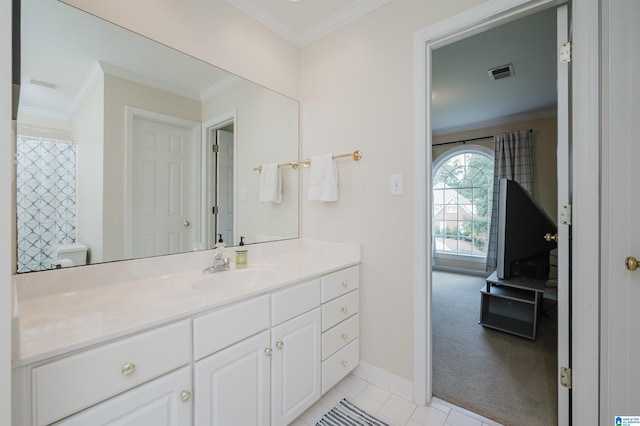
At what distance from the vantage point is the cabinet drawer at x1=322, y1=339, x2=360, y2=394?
1.51 metres

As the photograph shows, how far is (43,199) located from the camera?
108 cm

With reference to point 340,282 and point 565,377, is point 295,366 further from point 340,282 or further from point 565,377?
point 565,377

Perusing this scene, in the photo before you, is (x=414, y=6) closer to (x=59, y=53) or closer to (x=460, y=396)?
(x=59, y=53)

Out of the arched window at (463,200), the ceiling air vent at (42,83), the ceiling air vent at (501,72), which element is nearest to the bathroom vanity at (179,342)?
the ceiling air vent at (42,83)

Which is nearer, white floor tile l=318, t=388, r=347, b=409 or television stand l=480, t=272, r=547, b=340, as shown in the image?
white floor tile l=318, t=388, r=347, b=409

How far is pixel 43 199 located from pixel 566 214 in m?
2.26

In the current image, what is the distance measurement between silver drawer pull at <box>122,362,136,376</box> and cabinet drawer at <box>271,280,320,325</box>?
54 centimetres

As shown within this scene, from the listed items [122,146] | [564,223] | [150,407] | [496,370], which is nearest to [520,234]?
[496,370]

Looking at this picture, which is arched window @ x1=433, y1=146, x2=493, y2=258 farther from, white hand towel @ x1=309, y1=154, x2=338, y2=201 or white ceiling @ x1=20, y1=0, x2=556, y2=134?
white hand towel @ x1=309, y1=154, x2=338, y2=201

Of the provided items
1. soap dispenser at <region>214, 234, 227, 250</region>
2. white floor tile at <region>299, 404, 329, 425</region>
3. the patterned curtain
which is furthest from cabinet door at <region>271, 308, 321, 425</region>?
the patterned curtain

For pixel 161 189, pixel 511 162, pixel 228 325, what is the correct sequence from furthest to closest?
1. pixel 511 162
2. pixel 161 189
3. pixel 228 325

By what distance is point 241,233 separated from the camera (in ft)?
5.92

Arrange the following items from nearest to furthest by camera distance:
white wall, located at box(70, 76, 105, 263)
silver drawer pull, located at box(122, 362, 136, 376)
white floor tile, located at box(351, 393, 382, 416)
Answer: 1. silver drawer pull, located at box(122, 362, 136, 376)
2. white wall, located at box(70, 76, 105, 263)
3. white floor tile, located at box(351, 393, 382, 416)
